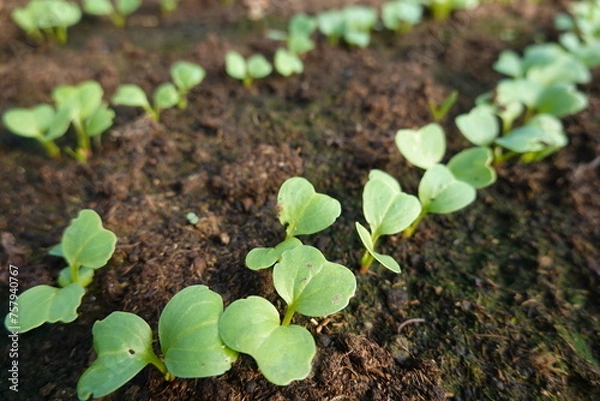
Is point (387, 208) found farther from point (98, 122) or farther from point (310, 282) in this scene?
point (98, 122)

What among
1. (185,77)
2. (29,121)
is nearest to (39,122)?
(29,121)

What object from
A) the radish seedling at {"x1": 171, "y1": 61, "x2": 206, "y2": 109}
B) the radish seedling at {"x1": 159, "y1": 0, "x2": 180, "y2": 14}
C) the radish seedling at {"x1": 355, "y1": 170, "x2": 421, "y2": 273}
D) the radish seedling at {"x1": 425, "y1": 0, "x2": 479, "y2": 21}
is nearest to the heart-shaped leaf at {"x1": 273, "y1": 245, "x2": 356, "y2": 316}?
the radish seedling at {"x1": 355, "y1": 170, "x2": 421, "y2": 273}

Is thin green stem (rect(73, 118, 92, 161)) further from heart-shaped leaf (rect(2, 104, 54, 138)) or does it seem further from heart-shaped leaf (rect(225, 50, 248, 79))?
heart-shaped leaf (rect(225, 50, 248, 79))

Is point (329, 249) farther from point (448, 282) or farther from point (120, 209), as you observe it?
point (120, 209)

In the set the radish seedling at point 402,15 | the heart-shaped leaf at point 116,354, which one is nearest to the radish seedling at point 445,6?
the radish seedling at point 402,15

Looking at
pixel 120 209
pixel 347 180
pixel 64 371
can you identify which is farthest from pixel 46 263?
pixel 347 180

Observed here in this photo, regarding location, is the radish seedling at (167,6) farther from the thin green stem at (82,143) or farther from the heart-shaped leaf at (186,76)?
the thin green stem at (82,143)
